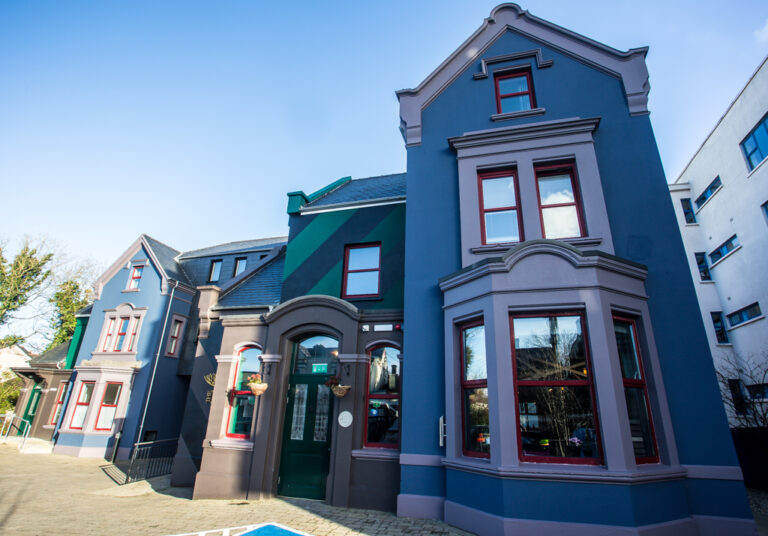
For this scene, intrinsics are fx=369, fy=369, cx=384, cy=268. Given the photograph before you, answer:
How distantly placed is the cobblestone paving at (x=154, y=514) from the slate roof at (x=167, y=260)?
1135cm

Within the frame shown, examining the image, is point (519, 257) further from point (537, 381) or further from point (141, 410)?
point (141, 410)

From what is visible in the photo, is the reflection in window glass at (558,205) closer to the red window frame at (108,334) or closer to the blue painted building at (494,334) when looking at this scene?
the blue painted building at (494,334)

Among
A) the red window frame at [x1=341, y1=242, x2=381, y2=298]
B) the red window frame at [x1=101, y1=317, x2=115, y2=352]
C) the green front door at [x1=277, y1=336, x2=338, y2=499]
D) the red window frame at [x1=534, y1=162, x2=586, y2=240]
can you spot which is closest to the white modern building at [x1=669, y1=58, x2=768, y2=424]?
the red window frame at [x1=534, y1=162, x2=586, y2=240]

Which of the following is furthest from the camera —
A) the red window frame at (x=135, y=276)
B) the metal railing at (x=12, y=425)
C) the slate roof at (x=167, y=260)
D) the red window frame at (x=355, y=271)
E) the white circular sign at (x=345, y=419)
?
the metal railing at (x=12, y=425)

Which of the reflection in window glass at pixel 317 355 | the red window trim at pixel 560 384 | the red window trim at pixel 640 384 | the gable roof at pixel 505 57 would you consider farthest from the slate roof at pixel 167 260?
the red window trim at pixel 640 384

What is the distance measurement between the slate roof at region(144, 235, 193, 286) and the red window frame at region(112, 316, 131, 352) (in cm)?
301

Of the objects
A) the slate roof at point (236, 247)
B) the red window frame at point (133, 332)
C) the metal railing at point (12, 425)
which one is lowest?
the metal railing at point (12, 425)

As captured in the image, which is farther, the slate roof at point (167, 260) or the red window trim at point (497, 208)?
the slate roof at point (167, 260)

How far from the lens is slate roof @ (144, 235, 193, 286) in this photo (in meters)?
20.1

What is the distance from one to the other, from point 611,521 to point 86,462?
18569 millimetres

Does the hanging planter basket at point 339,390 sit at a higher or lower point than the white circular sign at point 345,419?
higher

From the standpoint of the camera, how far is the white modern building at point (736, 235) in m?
14.4

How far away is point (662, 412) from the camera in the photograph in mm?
6074

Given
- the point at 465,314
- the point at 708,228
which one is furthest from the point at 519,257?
the point at 708,228
